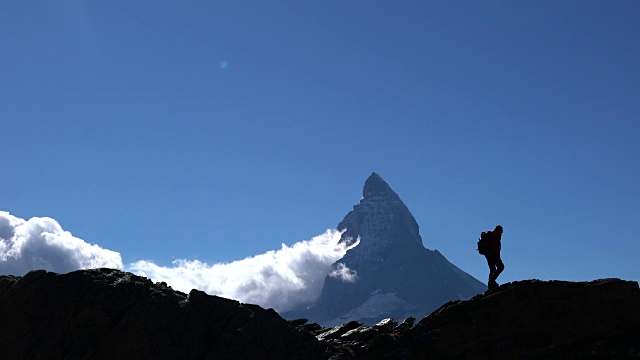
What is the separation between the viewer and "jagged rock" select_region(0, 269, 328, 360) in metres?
28.0

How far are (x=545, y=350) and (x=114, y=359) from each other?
1911 cm

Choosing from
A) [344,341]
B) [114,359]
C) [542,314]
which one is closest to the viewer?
[114,359]

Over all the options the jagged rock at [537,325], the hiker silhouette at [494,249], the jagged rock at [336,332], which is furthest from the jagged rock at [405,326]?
the hiker silhouette at [494,249]

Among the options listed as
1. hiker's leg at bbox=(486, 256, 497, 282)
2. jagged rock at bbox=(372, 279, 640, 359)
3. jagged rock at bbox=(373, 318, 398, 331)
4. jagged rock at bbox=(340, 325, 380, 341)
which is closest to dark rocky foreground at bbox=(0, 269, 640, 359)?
jagged rock at bbox=(372, 279, 640, 359)

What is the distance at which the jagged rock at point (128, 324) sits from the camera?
2797cm

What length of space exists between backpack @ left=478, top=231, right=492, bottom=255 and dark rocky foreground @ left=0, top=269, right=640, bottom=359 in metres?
2.56

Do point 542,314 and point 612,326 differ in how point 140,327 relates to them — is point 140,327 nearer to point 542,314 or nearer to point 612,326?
point 542,314

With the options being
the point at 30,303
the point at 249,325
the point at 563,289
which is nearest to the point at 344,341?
the point at 249,325

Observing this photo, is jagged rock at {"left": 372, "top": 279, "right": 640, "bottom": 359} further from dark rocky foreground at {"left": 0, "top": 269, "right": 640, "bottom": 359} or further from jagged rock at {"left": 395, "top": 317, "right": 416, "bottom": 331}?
→ jagged rock at {"left": 395, "top": 317, "right": 416, "bottom": 331}

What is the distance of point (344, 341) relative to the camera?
106ft

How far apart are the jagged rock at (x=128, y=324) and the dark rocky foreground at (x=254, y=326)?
0.05m

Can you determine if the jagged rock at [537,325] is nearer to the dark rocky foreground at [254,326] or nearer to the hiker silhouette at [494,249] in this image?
the dark rocky foreground at [254,326]

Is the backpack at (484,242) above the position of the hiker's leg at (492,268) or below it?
above

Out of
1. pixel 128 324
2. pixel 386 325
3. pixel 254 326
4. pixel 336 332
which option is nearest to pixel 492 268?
pixel 386 325
